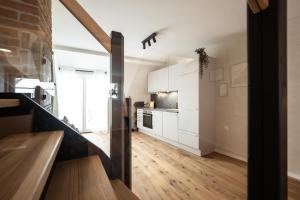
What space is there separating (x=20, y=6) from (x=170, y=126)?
3181mm

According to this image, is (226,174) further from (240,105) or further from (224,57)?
(224,57)

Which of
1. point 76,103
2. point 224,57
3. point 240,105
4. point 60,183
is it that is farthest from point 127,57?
point 60,183

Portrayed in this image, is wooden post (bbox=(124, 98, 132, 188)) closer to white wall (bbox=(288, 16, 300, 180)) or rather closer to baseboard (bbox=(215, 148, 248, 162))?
white wall (bbox=(288, 16, 300, 180))

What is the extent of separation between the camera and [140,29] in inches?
103

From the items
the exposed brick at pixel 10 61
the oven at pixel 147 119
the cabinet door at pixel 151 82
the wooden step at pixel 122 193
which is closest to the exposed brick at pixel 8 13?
the exposed brick at pixel 10 61

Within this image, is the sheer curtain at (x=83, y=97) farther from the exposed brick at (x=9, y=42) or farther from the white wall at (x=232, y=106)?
the exposed brick at (x=9, y=42)

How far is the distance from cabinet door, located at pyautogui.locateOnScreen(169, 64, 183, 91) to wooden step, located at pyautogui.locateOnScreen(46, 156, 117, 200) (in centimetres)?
302

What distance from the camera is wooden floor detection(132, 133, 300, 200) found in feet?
5.82

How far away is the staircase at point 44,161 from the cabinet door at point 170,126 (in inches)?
100

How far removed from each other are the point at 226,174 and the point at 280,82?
6.58 feet

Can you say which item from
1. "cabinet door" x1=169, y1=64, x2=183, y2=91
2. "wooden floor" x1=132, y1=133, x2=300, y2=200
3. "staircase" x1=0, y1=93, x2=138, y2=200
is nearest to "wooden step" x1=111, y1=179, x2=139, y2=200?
"staircase" x1=0, y1=93, x2=138, y2=200

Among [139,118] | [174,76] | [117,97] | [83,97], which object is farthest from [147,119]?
[117,97]

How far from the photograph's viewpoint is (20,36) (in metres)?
1.19

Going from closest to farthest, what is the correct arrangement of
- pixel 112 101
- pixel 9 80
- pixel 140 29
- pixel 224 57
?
pixel 9 80
pixel 112 101
pixel 140 29
pixel 224 57
